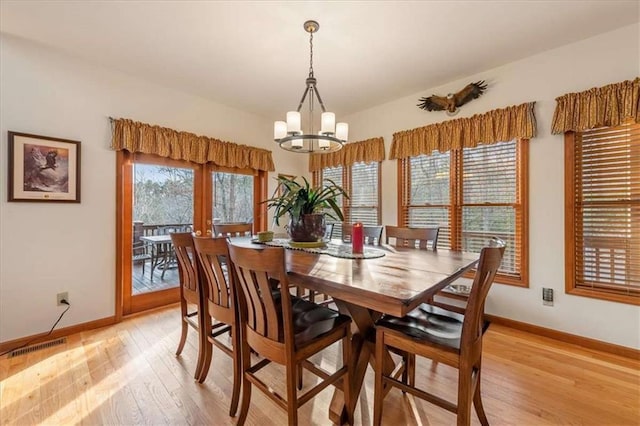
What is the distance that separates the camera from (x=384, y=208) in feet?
12.9

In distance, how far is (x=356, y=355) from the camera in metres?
1.57

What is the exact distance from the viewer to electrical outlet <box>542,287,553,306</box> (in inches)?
102

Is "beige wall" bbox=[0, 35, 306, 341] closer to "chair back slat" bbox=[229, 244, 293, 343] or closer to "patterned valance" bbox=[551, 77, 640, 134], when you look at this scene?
"chair back slat" bbox=[229, 244, 293, 343]

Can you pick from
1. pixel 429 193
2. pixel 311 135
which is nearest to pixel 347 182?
pixel 429 193

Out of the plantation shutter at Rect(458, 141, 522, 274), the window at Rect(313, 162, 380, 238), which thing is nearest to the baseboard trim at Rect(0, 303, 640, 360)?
the plantation shutter at Rect(458, 141, 522, 274)

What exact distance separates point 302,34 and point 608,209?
3.03 m

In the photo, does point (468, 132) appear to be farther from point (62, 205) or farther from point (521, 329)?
point (62, 205)

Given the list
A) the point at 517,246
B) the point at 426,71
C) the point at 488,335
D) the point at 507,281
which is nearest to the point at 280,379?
the point at 488,335

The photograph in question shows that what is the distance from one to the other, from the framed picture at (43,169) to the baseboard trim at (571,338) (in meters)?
4.46

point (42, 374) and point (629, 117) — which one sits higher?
point (629, 117)

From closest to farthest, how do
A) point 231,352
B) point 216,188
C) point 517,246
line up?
1. point 231,352
2. point 517,246
3. point 216,188

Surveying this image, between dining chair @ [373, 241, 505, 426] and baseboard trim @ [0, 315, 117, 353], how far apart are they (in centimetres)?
290

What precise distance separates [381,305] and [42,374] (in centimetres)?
258

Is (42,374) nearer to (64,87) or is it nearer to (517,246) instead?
(64,87)
